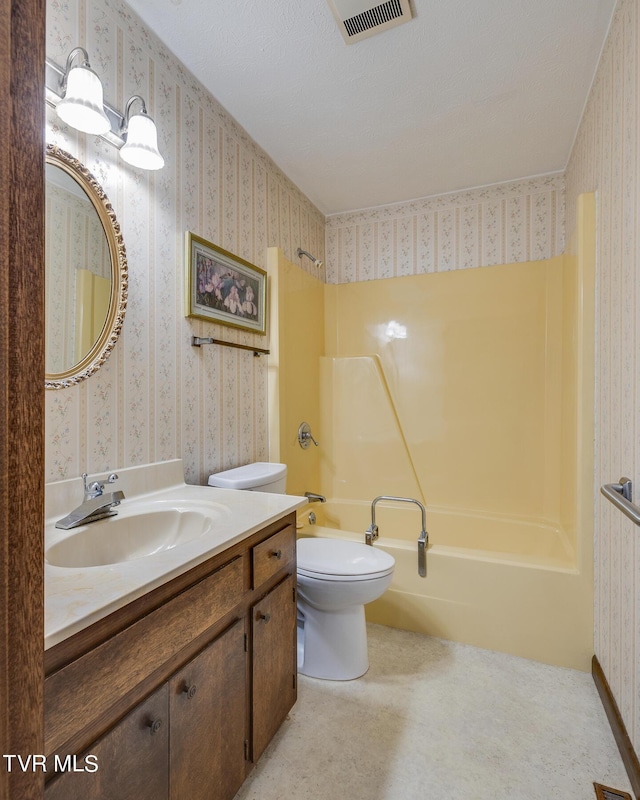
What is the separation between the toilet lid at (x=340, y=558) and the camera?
64.4 inches

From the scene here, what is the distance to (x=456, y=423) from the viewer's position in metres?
2.82

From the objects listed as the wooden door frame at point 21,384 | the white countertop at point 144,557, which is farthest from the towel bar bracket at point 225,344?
the wooden door frame at point 21,384

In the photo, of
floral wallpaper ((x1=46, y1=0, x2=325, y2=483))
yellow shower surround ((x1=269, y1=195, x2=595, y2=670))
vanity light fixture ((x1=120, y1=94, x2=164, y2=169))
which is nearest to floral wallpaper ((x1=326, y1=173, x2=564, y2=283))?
yellow shower surround ((x1=269, y1=195, x2=595, y2=670))

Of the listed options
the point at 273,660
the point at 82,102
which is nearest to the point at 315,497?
the point at 273,660

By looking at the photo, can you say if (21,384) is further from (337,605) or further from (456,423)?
(456,423)

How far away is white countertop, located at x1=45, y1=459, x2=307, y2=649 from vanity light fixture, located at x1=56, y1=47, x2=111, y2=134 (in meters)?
1.04

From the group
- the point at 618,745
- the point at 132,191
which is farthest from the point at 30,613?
the point at 618,745

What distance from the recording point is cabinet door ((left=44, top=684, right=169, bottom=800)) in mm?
662

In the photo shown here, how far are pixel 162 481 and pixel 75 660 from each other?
2.92ft

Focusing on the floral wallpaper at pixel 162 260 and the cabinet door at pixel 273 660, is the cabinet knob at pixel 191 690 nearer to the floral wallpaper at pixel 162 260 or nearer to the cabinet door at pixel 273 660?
the cabinet door at pixel 273 660

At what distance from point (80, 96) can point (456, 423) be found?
254cm

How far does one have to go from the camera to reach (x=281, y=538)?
132 centimetres

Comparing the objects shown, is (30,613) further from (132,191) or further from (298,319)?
(298,319)

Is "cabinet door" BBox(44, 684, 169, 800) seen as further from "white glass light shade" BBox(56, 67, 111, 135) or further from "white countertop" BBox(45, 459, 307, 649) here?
"white glass light shade" BBox(56, 67, 111, 135)
